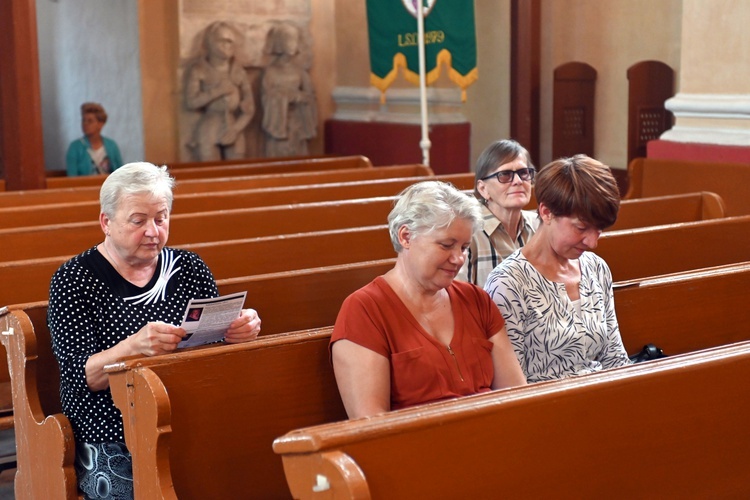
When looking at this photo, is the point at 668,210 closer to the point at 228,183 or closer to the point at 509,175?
the point at 509,175

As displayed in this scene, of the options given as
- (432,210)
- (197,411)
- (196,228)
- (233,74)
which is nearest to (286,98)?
(233,74)

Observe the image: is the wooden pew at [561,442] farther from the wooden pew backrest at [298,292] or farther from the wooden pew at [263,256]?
the wooden pew at [263,256]

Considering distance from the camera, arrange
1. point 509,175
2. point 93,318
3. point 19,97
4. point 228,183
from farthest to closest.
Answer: point 228,183 → point 19,97 → point 509,175 → point 93,318

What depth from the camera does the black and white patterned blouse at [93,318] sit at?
262 cm

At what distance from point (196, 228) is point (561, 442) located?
2.72 m

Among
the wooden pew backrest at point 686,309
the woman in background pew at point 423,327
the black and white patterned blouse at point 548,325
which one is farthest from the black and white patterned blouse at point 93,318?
the wooden pew backrest at point 686,309

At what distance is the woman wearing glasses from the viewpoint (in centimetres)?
331

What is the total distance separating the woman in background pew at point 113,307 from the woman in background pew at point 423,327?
35 cm

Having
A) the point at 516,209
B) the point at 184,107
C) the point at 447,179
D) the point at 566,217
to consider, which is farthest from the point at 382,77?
the point at 566,217

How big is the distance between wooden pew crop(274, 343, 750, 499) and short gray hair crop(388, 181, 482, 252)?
2.15 feet

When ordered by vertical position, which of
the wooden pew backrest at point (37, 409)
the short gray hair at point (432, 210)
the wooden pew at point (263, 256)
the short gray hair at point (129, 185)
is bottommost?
the wooden pew backrest at point (37, 409)

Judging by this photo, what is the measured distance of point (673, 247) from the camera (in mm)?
4105

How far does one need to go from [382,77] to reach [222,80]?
1.49 meters

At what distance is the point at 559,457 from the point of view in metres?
1.83
